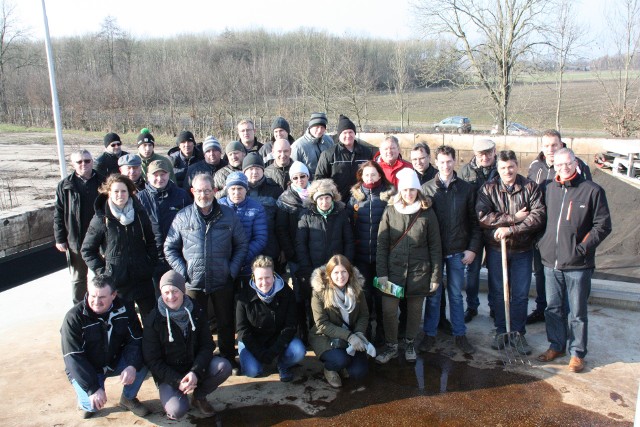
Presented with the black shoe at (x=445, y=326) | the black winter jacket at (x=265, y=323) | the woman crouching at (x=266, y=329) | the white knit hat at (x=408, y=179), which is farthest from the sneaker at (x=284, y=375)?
the white knit hat at (x=408, y=179)

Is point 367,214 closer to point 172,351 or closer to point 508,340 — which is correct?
point 508,340

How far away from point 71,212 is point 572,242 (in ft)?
15.1

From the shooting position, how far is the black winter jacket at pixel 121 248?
4.66 m

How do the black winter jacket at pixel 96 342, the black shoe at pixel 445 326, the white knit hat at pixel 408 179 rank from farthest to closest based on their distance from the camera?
1. the black shoe at pixel 445 326
2. the white knit hat at pixel 408 179
3. the black winter jacket at pixel 96 342

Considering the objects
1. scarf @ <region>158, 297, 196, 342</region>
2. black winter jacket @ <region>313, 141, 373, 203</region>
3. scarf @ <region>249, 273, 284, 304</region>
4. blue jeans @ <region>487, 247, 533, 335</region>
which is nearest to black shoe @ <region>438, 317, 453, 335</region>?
blue jeans @ <region>487, 247, 533, 335</region>

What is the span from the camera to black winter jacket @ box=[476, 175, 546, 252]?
4.89 meters

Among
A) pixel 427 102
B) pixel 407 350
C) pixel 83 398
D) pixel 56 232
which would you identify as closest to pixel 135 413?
pixel 83 398

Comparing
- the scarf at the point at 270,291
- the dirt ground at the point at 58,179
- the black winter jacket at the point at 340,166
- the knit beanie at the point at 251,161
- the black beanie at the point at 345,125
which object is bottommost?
the dirt ground at the point at 58,179

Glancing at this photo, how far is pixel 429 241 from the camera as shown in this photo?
4977mm

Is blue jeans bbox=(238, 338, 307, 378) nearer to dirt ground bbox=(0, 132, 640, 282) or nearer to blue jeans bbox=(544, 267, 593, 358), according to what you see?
blue jeans bbox=(544, 267, 593, 358)

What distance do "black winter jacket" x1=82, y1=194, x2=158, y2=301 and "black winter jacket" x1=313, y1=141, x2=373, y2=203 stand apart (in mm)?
2080

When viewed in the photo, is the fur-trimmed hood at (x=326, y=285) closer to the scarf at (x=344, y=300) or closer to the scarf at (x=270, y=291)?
the scarf at (x=344, y=300)

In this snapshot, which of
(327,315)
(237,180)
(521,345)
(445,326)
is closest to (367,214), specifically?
(327,315)

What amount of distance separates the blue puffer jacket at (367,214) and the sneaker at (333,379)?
3.81ft
